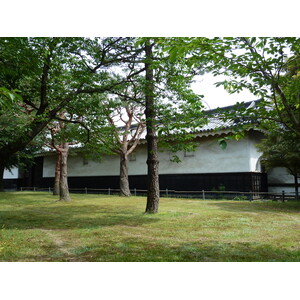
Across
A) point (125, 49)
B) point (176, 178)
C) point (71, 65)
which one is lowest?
point (176, 178)

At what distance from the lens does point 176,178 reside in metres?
22.2

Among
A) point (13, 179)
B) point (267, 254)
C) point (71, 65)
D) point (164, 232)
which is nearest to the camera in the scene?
point (267, 254)

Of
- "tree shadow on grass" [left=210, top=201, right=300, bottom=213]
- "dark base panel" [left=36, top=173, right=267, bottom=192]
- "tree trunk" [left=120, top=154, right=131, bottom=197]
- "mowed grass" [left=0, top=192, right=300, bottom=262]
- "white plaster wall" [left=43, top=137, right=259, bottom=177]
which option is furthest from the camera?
"tree trunk" [left=120, top=154, right=131, bottom=197]

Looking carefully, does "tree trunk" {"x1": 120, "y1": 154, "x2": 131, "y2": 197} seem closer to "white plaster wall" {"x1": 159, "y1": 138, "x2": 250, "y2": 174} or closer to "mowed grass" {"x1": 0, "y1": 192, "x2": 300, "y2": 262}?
"white plaster wall" {"x1": 159, "y1": 138, "x2": 250, "y2": 174}

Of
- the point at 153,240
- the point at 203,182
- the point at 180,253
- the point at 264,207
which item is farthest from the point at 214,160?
the point at 180,253

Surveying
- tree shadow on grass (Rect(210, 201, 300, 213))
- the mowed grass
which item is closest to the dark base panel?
tree shadow on grass (Rect(210, 201, 300, 213))

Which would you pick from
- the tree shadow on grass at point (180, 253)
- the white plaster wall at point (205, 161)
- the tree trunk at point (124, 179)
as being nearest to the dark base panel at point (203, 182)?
the white plaster wall at point (205, 161)

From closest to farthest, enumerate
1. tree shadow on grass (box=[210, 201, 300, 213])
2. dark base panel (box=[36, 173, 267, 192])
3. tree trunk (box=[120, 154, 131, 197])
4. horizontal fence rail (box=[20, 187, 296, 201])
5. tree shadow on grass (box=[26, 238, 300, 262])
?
tree shadow on grass (box=[26, 238, 300, 262]), tree shadow on grass (box=[210, 201, 300, 213]), horizontal fence rail (box=[20, 187, 296, 201]), dark base panel (box=[36, 173, 267, 192]), tree trunk (box=[120, 154, 131, 197])

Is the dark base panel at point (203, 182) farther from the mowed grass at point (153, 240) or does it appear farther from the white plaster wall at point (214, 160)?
the mowed grass at point (153, 240)

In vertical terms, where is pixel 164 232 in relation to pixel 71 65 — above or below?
below

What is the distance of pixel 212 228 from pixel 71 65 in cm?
742

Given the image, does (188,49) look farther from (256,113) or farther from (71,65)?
(71,65)

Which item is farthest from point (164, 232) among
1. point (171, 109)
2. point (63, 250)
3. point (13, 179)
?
point (13, 179)

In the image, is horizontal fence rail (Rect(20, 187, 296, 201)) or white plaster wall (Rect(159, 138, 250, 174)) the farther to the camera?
white plaster wall (Rect(159, 138, 250, 174))
